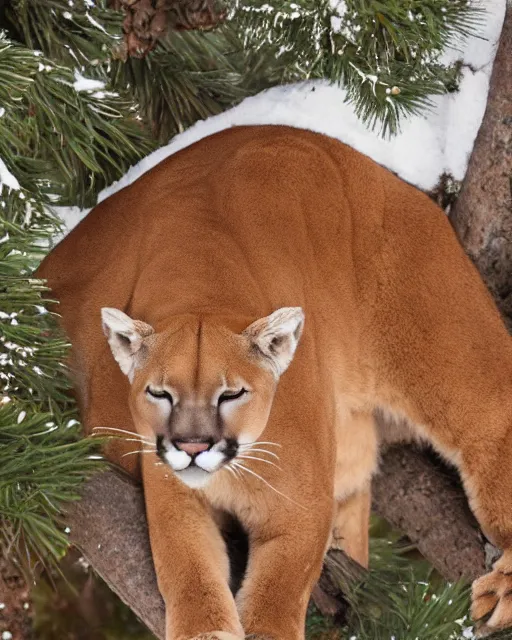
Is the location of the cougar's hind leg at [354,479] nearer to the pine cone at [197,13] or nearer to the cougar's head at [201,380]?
the cougar's head at [201,380]

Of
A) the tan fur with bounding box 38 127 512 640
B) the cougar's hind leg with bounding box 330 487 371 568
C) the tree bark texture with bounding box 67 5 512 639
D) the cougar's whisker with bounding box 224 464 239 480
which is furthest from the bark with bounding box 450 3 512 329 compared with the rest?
the cougar's whisker with bounding box 224 464 239 480

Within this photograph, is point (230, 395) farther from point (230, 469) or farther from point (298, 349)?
point (298, 349)

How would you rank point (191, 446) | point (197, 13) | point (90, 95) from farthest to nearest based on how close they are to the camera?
point (197, 13)
point (90, 95)
point (191, 446)

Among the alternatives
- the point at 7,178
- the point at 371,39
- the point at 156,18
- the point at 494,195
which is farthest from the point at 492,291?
the point at 7,178

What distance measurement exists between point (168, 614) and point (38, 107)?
108cm

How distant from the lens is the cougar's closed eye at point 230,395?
218 centimetres

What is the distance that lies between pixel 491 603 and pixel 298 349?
0.72 meters

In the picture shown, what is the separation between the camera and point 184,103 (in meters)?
3.12

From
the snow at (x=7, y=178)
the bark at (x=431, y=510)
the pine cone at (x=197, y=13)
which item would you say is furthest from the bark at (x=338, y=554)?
the pine cone at (x=197, y=13)

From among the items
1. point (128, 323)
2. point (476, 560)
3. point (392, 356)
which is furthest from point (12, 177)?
point (476, 560)

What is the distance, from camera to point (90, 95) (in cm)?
246

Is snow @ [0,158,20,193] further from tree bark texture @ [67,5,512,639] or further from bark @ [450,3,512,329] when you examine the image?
bark @ [450,3,512,329]

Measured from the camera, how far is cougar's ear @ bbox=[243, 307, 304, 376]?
2270 millimetres

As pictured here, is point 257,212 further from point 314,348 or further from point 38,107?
point 38,107
